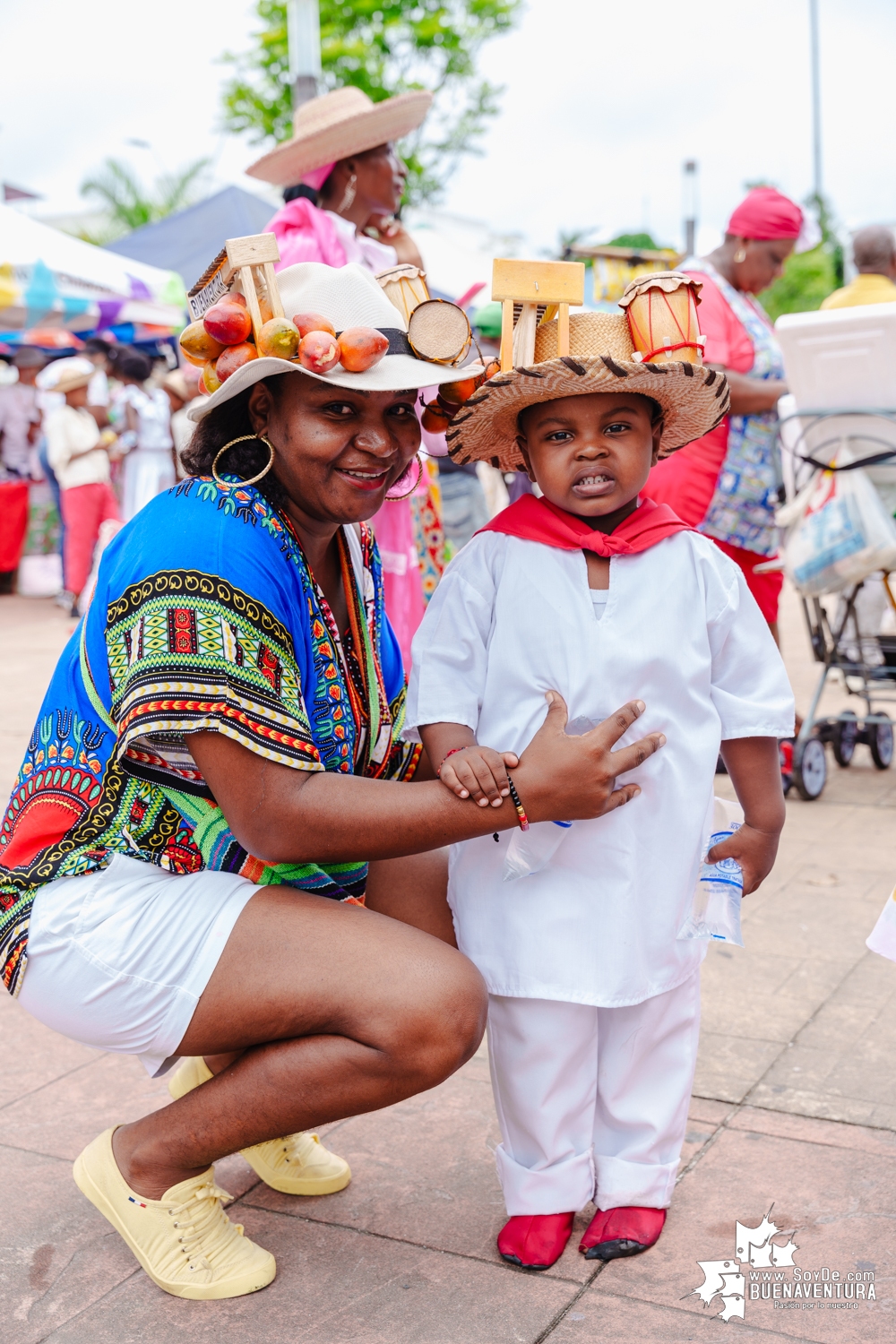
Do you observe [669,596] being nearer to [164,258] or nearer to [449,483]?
[449,483]

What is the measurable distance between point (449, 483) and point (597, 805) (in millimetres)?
3613

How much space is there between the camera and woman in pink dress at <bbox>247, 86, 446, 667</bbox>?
12.7ft

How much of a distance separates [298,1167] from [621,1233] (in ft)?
1.96

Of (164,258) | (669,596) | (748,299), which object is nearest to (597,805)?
(669,596)

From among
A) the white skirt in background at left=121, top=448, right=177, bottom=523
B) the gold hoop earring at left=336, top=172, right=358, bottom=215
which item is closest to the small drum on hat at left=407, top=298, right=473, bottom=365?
the gold hoop earring at left=336, top=172, right=358, bottom=215

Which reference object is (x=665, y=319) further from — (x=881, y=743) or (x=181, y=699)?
(x=881, y=743)

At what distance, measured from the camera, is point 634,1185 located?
2.13 m

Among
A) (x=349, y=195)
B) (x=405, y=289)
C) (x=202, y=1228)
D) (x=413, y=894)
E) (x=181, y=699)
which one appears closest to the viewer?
(x=181, y=699)

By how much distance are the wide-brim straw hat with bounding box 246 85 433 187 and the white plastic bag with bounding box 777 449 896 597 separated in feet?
5.89

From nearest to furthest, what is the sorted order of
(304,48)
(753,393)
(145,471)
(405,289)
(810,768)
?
(405,289), (753,393), (810,768), (304,48), (145,471)

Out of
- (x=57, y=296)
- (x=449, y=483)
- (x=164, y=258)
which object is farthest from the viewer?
(x=164, y=258)

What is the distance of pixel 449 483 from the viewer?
212 inches

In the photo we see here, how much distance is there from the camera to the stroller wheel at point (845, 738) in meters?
5.21

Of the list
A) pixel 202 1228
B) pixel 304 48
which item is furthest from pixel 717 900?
pixel 304 48
